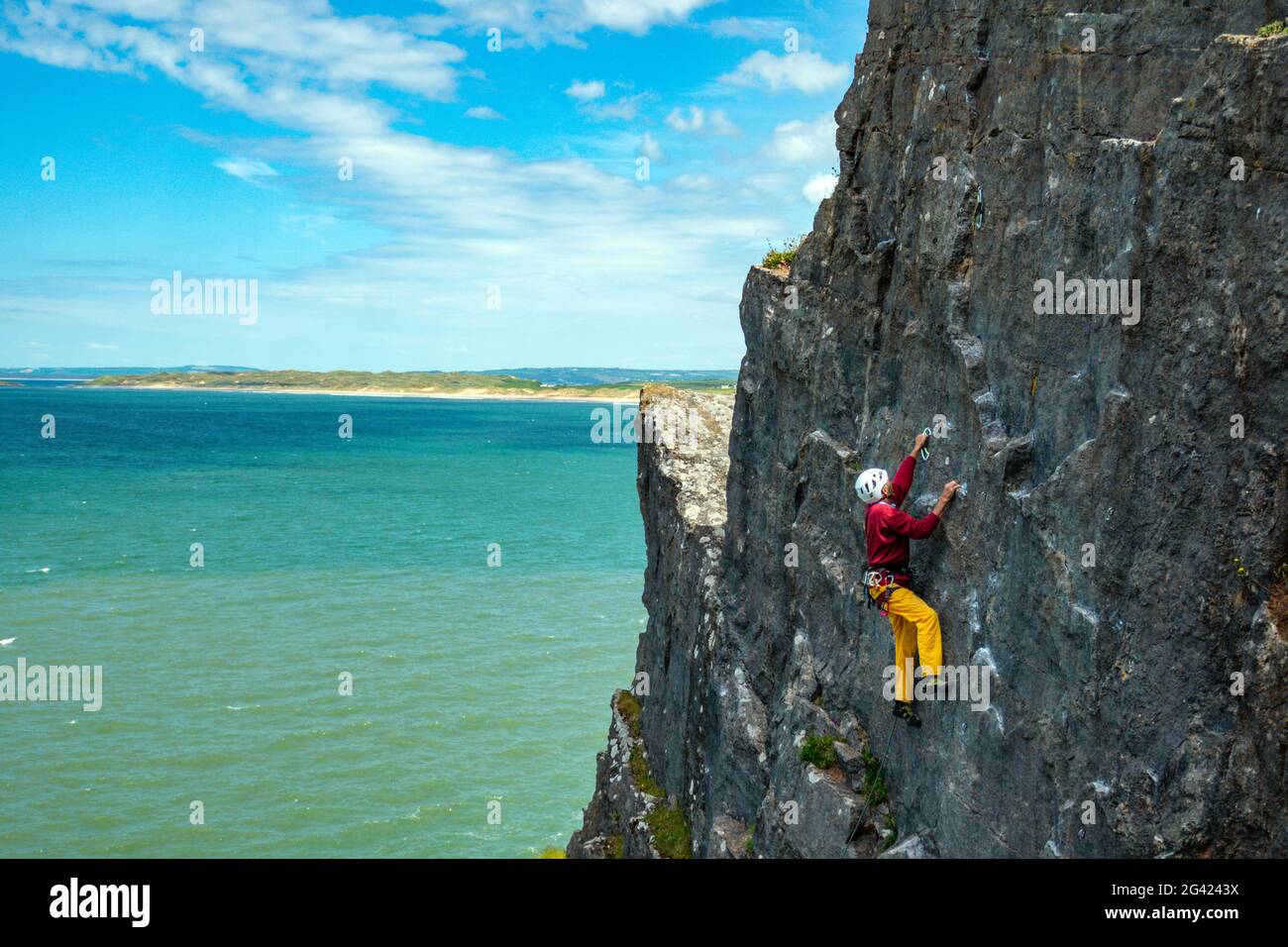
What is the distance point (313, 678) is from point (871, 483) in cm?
4700

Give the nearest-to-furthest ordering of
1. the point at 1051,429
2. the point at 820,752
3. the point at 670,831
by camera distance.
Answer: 1. the point at 1051,429
2. the point at 820,752
3. the point at 670,831

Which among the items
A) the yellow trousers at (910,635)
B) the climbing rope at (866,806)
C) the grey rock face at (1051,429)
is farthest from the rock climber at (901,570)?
the climbing rope at (866,806)

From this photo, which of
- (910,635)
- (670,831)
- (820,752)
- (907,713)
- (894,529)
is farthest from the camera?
(670,831)

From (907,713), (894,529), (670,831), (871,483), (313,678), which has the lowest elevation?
(313,678)

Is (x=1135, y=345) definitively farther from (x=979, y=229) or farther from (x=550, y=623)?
(x=550, y=623)

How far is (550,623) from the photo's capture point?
66.2 meters

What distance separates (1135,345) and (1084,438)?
4.33 ft

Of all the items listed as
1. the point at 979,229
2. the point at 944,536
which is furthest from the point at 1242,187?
the point at 944,536

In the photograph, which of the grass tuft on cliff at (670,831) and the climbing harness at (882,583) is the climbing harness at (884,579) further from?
the grass tuft on cliff at (670,831)

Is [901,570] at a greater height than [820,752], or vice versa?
[901,570]

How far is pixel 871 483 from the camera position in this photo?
50.3ft

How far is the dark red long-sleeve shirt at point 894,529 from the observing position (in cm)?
1484

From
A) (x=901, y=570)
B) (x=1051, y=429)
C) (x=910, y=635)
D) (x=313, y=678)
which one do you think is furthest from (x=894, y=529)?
(x=313, y=678)

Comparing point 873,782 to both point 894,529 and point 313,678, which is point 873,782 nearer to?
point 894,529
